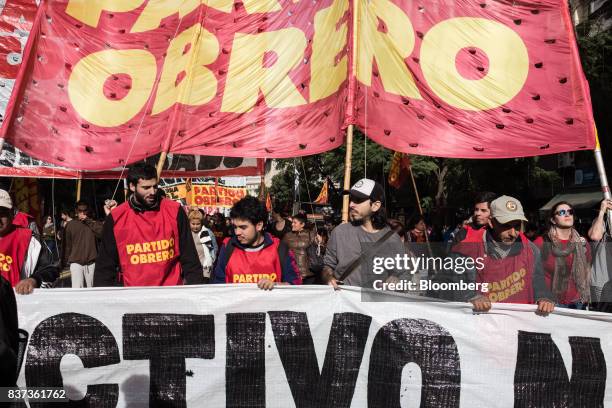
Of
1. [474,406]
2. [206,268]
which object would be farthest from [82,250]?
[474,406]

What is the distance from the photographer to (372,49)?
777 cm

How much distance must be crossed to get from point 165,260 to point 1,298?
2.20m

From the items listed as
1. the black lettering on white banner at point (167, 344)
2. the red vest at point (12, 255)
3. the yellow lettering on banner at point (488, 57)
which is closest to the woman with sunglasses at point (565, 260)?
the yellow lettering on banner at point (488, 57)

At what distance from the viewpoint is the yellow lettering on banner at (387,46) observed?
7.50 metres

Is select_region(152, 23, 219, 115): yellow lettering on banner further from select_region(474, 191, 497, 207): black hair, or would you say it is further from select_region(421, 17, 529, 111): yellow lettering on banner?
select_region(474, 191, 497, 207): black hair

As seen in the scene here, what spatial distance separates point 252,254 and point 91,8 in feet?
13.6

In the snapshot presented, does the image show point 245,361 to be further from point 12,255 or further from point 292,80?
point 292,80

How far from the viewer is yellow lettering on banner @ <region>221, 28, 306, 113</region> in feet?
26.0

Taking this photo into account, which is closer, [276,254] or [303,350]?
[303,350]

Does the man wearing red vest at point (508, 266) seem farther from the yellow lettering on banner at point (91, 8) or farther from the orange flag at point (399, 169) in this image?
the orange flag at point (399, 169)

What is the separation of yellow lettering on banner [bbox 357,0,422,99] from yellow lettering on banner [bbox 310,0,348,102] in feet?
0.81

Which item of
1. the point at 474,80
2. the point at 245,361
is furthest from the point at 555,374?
the point at 474,80

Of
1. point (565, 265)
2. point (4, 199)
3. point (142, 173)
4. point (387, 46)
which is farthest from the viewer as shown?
point (387, 46)

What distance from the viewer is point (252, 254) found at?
16.8 feet
